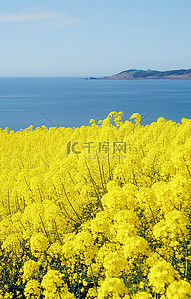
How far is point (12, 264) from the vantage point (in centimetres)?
872

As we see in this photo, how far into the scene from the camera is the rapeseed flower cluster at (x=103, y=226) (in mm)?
5219

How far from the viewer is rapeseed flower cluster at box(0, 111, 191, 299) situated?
17.1 ft

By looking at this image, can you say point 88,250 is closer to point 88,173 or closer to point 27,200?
point 88,173

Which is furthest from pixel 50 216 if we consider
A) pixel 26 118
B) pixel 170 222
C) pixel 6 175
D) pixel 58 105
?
pixel 58 105

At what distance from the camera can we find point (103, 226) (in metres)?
6.05

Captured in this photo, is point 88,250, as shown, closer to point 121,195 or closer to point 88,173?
point 121,195

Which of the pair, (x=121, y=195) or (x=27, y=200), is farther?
(x=27, y=200)

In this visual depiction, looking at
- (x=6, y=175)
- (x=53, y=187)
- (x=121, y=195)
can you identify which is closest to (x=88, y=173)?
(x=53, y=187)

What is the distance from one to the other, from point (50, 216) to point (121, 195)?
1922mm

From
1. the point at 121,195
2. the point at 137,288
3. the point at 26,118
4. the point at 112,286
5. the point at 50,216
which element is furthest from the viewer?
the point at 26,118

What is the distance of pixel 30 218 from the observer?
8.13 m

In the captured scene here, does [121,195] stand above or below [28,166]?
above

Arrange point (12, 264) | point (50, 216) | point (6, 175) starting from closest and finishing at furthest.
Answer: point (50, 216) → point (12, 264) → point (6, 175)

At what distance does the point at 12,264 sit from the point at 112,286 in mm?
4871
